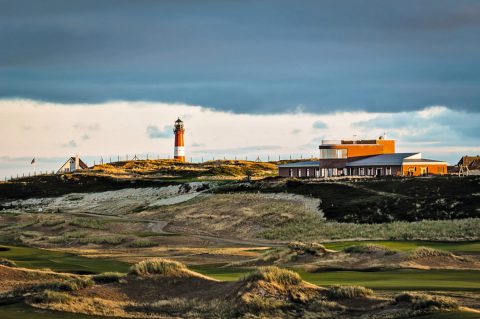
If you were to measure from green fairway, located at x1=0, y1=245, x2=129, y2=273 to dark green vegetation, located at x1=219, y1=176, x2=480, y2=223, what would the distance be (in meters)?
34.4

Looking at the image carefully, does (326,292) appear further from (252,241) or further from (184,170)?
(184,170)

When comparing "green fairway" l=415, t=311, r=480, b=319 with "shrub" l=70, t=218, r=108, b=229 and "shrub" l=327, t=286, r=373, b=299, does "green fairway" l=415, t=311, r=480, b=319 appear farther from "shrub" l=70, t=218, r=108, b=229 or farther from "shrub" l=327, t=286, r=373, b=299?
"shrub" l=70, t=218, r=108, b=229

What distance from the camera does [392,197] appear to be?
325 feet

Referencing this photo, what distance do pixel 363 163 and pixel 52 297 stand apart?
103m

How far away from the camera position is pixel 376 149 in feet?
465

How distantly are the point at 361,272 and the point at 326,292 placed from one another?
14.2 metres

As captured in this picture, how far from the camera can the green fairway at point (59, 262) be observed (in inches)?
2073

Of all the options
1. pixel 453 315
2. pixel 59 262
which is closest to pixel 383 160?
pixel 59 262

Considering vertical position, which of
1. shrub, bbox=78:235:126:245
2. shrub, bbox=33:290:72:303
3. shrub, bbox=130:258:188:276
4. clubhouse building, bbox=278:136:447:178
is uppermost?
clubhouse building, bbox=278:136:447:178

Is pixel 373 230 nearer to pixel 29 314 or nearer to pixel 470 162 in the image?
pixel 29 314

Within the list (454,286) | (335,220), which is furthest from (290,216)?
(454,286)

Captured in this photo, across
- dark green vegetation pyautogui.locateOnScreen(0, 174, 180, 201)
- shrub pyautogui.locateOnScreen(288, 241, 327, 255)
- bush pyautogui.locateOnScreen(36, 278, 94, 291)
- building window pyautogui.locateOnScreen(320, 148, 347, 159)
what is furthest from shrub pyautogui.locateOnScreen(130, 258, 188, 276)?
dark green vegetation pyautogui.locateOnScreen(0, 174, 180, 201)

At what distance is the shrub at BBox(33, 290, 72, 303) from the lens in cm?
3228

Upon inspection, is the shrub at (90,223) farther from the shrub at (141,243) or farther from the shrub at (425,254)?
the shrub at (425,254)
